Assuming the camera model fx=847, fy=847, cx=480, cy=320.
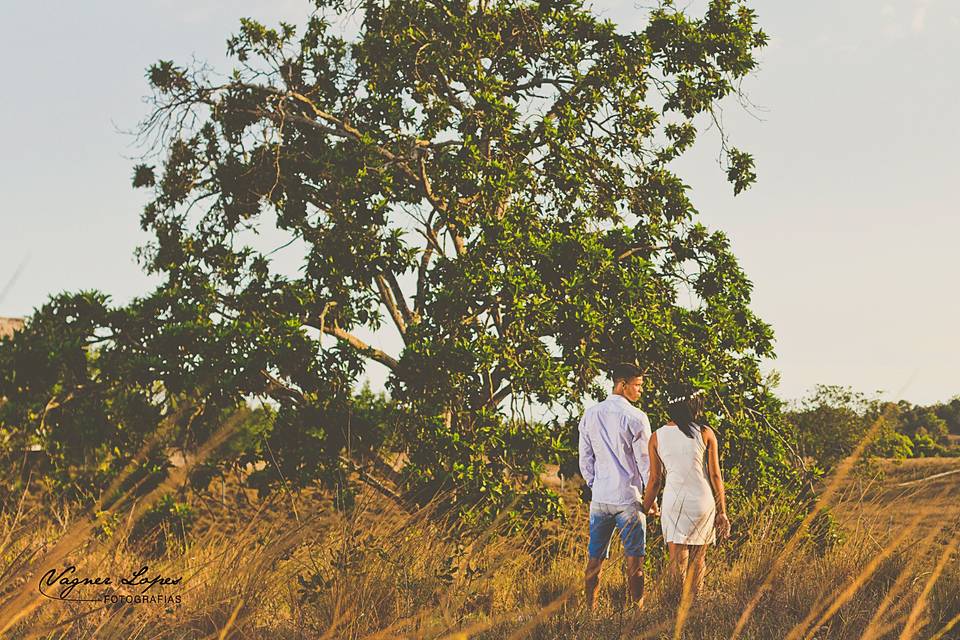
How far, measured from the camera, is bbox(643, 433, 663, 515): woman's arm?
611 cm

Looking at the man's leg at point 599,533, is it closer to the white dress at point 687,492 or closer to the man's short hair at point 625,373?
the white dress at point 687,492

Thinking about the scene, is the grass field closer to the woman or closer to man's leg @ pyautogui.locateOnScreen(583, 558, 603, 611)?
man's leg @ pyautogui.locateOnScreen(583, 558, 603, 611)

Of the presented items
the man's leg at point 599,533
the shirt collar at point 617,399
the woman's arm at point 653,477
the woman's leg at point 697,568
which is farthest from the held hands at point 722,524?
the shirt collar at point 617,399

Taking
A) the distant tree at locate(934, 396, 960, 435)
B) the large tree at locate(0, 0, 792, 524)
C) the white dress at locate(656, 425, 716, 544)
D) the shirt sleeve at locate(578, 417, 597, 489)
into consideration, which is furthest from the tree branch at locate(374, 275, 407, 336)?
the distant tree at locate(934, 396, 960, 435)

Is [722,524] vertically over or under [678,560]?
over

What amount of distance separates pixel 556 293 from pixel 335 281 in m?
2.98

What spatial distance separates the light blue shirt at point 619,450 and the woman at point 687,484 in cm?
10

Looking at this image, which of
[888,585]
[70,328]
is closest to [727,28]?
[888,585]

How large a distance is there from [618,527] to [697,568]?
61 centimetres

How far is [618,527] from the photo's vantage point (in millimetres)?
6066

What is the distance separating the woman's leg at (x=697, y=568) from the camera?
5425mm

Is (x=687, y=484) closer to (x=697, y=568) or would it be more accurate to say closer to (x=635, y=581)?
(x=697, y=568)

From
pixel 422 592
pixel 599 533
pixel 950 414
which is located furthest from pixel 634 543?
pixel 950 414

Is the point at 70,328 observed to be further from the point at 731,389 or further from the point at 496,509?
the point at 731,389
